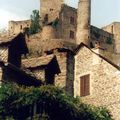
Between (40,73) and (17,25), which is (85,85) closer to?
(40,73)

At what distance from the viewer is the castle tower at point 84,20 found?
98.2 m

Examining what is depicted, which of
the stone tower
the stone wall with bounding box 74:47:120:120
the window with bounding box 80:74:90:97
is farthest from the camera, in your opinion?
the stone tower

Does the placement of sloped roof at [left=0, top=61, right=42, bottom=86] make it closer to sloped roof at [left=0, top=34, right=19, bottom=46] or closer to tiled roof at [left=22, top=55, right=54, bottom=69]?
sloped roof at [left=0, top=34, right=19, bottom=46]

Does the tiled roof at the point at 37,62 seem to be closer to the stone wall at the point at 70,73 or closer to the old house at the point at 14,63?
the old house at the point at 14,63

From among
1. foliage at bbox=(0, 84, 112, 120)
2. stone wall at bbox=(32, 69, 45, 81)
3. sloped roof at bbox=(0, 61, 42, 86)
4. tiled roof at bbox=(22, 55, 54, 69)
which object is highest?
tiled roof at bbox=(22, 55, 54, 69)

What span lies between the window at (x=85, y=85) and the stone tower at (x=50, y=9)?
203 ft

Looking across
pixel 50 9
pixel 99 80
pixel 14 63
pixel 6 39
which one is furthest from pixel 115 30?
pixel 14 63

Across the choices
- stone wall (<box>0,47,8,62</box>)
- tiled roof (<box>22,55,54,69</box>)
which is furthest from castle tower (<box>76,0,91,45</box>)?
stone wall (<box>0,47,8,62</box>)

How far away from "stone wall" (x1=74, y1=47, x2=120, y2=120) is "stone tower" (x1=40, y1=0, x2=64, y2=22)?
6138 cm

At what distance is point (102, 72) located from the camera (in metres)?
40.1

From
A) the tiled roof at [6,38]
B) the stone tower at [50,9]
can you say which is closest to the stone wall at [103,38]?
the stone tower at [50,9]

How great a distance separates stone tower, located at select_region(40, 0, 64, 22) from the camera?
340ft

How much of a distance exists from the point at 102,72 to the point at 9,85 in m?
11.4

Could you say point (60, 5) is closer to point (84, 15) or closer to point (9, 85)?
point (84, 15)
